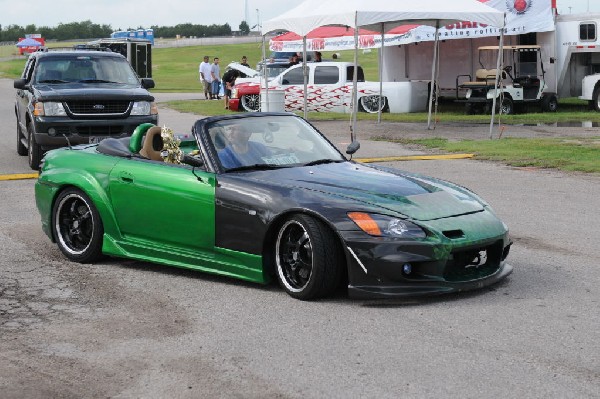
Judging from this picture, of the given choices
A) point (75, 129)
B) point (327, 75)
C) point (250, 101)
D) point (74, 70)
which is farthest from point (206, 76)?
point (75, 129)

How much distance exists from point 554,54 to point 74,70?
17018mm

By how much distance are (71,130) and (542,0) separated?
1769cm

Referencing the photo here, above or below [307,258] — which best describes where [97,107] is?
above

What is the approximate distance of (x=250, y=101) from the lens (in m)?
32.8

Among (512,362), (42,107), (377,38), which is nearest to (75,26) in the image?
(377,38)

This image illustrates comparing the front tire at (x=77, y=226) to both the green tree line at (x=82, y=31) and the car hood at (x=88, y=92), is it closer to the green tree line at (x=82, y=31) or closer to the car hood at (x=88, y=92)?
the car hood at (x=88, y=92)

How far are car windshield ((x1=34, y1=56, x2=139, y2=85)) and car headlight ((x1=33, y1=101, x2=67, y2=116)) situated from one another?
0.95m

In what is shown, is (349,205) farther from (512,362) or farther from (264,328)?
(512,362)

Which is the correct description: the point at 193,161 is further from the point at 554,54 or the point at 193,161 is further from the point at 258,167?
the point at 554,54


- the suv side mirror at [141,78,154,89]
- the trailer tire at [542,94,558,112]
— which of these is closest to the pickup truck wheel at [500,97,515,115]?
the trailer tire at [542,94,558,112]

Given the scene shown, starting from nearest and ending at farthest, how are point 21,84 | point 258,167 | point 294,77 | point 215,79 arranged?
point 258,167 < point 21,84 < point 294,77 < point 215,79

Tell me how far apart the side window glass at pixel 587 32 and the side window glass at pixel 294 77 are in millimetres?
8008

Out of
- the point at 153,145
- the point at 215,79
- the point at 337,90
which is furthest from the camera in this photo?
the point at 215,79

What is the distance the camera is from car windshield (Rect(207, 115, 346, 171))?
8062 mm
